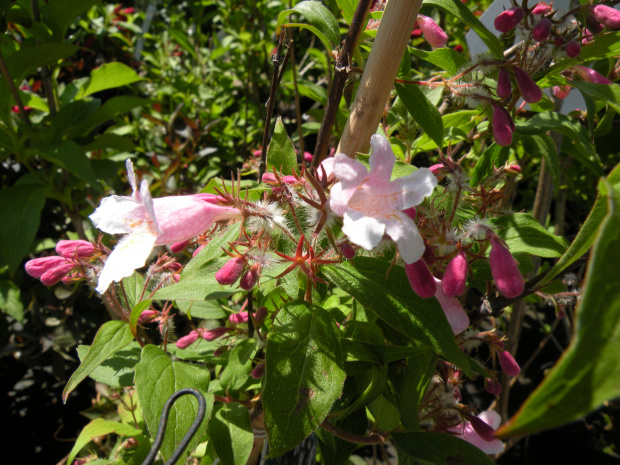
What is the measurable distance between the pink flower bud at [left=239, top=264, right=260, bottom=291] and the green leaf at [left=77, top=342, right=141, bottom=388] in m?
0.45

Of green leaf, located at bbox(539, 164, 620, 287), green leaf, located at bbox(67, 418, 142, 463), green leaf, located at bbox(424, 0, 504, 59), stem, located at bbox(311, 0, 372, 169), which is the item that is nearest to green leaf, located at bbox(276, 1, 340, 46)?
stem, located at bbox(311, 0, 372, 169)

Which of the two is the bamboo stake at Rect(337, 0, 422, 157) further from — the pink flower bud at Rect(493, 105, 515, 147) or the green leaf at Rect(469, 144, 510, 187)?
the green leaf at Rect(469, 144, 510, 187)

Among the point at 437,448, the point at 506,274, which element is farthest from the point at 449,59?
the point at 437,448

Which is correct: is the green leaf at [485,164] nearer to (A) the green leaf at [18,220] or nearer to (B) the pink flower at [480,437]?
(B) the pink flower at [480,437]

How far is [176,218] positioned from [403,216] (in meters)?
0.27

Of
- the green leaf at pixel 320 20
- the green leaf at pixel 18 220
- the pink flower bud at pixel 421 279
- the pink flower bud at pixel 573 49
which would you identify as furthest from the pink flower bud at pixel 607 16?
the green leaf at pixel 18 220

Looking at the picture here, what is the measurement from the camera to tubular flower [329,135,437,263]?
0.46m

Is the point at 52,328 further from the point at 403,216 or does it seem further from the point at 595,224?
the point at 595,224

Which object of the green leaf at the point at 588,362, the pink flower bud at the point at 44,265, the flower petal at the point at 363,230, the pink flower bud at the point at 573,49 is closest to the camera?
the green leaf at the point at 588,362

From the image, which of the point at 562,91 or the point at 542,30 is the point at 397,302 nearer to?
the point at 542,30

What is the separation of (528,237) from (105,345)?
26.0 inches

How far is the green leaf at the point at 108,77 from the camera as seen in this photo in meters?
1.44

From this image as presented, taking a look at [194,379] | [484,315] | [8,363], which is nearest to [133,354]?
[194,379]

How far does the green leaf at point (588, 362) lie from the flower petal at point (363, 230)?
0.22m
